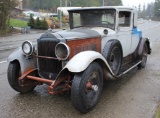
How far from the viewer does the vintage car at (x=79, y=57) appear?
13.8ft

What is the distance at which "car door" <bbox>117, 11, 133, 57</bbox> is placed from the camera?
5961 mm

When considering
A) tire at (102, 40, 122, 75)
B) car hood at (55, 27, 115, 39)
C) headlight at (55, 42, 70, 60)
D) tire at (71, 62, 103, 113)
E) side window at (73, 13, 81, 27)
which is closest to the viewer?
tire at (71, 62, 103, 113)

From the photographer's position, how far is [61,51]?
176 inches

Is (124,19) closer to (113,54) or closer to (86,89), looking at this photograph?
(113,54)

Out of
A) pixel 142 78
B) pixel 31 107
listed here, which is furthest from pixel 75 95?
pixel 142 78

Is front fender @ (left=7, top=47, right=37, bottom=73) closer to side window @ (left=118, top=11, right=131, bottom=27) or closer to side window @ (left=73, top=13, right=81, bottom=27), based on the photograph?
side window @ (left=73, top=13, right=81, bottom=27)

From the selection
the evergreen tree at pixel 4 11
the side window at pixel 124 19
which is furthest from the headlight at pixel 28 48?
the evergreen tree at pixel 4 11

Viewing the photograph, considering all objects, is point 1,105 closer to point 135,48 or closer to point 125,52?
point 125,52

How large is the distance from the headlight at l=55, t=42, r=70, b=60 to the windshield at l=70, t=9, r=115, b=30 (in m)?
1.81

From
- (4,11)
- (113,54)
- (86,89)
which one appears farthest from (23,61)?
(4,11)

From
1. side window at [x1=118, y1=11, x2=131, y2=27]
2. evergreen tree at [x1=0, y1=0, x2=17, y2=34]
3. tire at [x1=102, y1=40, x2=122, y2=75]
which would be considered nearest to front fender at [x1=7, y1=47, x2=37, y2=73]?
tire at [x1=102, y1=40, x2=122, y2=75]

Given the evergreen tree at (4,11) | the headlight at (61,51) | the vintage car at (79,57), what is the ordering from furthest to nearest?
1. the evergreen tree at (4,11)
2. the headlight at (61,51)
3. the vintage car at (79,57)

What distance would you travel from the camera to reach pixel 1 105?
4.59 metres

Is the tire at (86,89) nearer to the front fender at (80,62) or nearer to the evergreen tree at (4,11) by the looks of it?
the front fender at (80,62)
